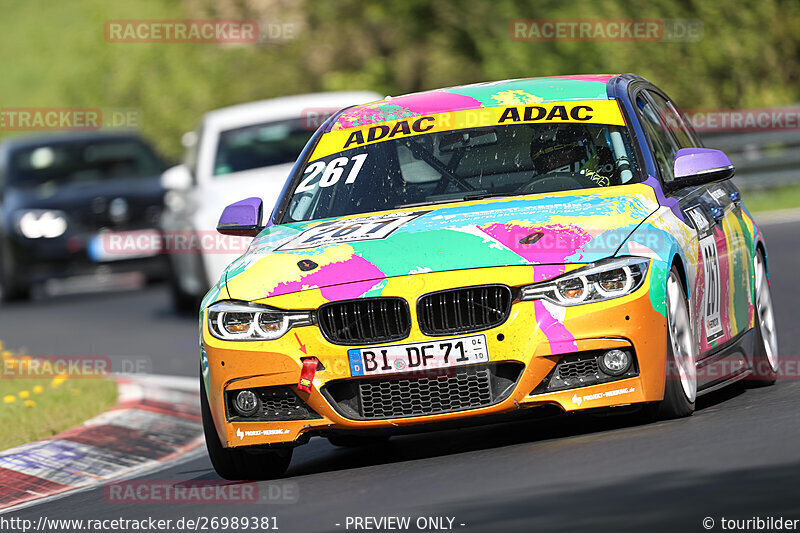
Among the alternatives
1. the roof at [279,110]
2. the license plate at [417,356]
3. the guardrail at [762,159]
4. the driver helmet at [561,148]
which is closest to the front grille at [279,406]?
the license plate at [417,356]

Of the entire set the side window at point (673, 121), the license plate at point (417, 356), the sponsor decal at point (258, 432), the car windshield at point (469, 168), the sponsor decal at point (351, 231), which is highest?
the side window at point (673, 121)

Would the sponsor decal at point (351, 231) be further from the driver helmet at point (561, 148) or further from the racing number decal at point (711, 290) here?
the racing number decal at point (711, 290)

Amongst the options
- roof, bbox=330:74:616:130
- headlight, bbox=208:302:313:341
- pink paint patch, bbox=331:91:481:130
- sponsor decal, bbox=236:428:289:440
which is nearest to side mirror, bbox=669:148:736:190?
roof, bbox=330:74:616:130

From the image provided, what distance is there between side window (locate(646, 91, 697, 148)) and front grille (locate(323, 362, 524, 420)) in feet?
8.09

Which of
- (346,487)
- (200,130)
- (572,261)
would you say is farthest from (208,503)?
(200,130)

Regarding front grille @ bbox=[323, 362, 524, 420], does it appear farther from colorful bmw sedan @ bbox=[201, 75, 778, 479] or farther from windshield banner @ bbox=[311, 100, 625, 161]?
windshield banner @ bbox=[311, 100, 625, 161]

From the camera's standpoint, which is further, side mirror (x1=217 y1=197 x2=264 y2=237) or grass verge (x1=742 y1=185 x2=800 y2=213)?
grass verge (x1=742 y1=185 x2=800 y2=213)

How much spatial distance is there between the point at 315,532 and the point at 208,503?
1.18 meters

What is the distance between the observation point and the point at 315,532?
20.1ft

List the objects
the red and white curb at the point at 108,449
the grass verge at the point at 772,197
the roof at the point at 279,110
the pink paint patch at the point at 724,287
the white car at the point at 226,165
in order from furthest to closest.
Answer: the grass verge at the point at 772,197, the roof at the point at 279,110, the white car at the point at 226,165, the red and white curb at the point at 108,449, the pink paint patch at the point at 724,287

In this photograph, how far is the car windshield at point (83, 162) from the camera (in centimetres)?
2183

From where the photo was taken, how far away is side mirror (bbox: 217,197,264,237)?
28.2 ft

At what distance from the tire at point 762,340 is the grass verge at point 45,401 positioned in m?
3.91

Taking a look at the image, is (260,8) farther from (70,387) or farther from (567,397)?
(567,397)
